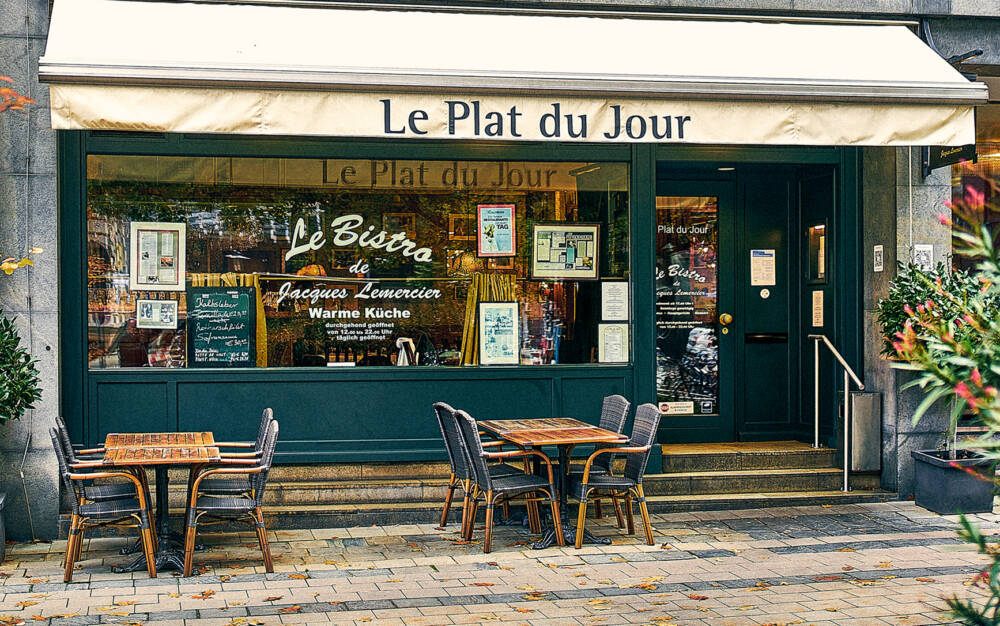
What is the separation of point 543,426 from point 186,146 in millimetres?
3661

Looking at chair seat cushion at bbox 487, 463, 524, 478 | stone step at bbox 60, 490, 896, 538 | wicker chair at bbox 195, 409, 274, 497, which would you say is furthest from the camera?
stone step at bbox 60, 490, 896, 538

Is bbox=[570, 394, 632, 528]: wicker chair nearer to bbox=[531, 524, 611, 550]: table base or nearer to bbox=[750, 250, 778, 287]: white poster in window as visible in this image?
bbox=[531, 524, 611, 550]: table base

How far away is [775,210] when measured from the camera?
35.6ft

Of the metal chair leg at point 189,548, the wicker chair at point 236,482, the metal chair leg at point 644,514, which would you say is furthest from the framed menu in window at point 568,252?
the metal chair leg at point 189,548

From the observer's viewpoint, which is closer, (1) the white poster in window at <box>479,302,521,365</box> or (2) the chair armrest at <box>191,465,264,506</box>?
(2) the chair armrest at <box>191,465,264,506</box>

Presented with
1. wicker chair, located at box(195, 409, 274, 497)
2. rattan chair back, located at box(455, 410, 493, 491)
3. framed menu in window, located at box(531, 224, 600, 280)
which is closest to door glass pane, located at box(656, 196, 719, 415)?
framed menu in window, located at box(531, 224, 600, 280)

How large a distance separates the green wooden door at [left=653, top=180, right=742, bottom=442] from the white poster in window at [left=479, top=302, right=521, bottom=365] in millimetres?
1905

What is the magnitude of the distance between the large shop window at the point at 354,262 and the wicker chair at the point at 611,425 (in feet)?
3.04

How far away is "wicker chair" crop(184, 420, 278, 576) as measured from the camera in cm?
695

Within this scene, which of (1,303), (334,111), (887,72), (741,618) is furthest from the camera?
(887,72)

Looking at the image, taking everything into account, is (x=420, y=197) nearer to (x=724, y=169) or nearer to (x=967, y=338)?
(x=724, y=169)

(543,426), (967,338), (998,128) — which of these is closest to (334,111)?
(543,426)

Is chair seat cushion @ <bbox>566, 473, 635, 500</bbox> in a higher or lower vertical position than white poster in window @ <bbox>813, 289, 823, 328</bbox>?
lower

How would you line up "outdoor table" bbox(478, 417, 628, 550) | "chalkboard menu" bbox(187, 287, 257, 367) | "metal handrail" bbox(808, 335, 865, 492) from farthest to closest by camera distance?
"metal handrail" bbox(808, 335, 865, 492) < "chalkboard menu" bbox(187, 287, 257, 367) < "outdoor table" bbox(478, 417, 628, 550)
